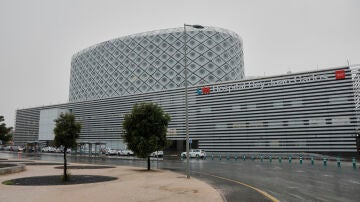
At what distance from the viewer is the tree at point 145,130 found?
2803 cm

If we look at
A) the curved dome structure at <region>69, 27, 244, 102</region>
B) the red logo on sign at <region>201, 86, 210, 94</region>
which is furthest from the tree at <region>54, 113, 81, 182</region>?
the curved dome structure at <region>69, 27, 244, 102</region>

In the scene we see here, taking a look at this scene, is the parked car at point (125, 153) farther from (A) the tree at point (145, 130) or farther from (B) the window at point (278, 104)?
(A) the tree at point (145, 130)

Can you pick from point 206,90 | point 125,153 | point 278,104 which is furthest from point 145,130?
point 206,90

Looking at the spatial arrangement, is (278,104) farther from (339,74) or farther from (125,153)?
(125,153)

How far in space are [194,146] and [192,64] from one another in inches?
1419

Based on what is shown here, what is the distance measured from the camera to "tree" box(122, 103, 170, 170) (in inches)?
1104

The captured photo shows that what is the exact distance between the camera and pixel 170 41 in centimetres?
10588

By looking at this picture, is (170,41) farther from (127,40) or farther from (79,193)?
(79,193)

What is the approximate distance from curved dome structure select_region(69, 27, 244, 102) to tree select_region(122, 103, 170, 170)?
69495 millimetres

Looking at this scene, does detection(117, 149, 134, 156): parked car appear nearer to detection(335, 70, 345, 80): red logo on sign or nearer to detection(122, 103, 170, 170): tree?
detection(122, 103, 170, 170): tree

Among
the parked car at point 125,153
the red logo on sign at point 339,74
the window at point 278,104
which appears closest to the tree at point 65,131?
the parked car at point 125,153

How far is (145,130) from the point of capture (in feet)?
94.4

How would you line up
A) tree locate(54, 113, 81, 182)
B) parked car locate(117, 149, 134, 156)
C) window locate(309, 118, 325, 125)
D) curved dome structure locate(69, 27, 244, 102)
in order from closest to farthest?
tree locate(54, 113, 81, 182), window locate(309, 118, 325, 125), parked car locate(117, 149, 134, 156), curved dome structure locate(69, 27, 244, 102)

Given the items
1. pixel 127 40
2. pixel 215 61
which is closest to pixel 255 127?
pixel 215 61
